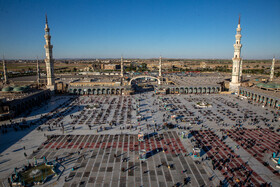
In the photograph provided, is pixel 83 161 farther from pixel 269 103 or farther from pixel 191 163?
pixel 269 103

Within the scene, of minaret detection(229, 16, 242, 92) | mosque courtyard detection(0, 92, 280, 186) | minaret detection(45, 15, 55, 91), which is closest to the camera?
mosque courtyard detection(0, 92, 280, 186)

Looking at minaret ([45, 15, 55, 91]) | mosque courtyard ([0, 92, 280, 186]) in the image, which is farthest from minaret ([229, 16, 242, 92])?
minaret ([45, 15, 55, 91])

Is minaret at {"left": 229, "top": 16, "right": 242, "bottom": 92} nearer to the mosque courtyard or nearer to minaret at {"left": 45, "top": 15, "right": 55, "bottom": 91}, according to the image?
the mosque courtyard

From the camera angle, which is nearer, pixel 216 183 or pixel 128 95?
pixel 216 183

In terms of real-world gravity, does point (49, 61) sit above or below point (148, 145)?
above

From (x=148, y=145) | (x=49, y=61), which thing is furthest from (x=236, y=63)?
(x=49, y=61)

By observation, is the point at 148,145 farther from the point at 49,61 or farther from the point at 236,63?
the point at 236,63

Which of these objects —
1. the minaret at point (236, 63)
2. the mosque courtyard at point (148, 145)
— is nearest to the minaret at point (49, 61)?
the mosque courtyard at point (148, 145)

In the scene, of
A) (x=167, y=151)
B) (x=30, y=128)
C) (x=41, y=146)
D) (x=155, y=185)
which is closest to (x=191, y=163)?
(x=167, y=151)
